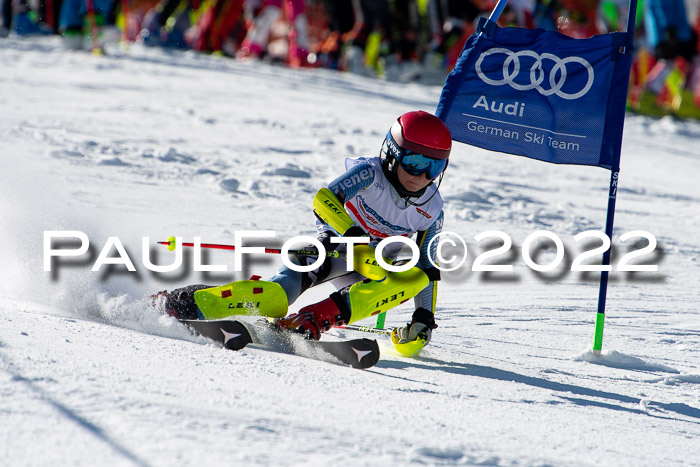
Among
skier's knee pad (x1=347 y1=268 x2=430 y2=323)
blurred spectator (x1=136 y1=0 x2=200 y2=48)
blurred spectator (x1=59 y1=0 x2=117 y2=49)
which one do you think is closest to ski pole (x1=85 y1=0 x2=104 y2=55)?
blurred spectator (x1=59 y1=0 x2=117 y2=49)

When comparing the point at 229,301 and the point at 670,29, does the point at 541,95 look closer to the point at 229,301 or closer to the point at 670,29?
the point at 229,301

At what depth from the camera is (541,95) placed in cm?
470

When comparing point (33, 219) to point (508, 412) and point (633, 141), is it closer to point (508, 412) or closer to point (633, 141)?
point (508, 412)

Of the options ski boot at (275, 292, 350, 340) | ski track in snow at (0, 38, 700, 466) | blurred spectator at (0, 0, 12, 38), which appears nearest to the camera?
ski track in snow at (0, 38, 700, 466)

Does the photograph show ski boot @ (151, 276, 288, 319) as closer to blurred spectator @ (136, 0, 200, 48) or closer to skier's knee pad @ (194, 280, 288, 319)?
skier's knee pad @ (194, 280, 288, 319)

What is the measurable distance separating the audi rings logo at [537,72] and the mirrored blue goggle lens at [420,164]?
2.71 feet

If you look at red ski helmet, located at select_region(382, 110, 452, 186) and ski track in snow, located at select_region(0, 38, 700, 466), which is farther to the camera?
red ski helmet, located at select_region(382, 110, 452, 186)

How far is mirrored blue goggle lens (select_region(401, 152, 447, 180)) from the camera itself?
4.23 m

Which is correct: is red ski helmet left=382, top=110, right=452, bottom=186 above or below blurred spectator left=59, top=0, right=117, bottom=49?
below

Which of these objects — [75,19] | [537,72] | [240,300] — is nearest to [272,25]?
[75,19]

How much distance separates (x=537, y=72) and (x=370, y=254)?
5.14 feet

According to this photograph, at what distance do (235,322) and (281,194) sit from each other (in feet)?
13.5

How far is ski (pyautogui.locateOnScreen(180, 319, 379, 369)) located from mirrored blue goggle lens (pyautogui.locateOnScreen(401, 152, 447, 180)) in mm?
971

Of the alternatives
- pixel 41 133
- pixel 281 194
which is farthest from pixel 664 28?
pixel 41 133
